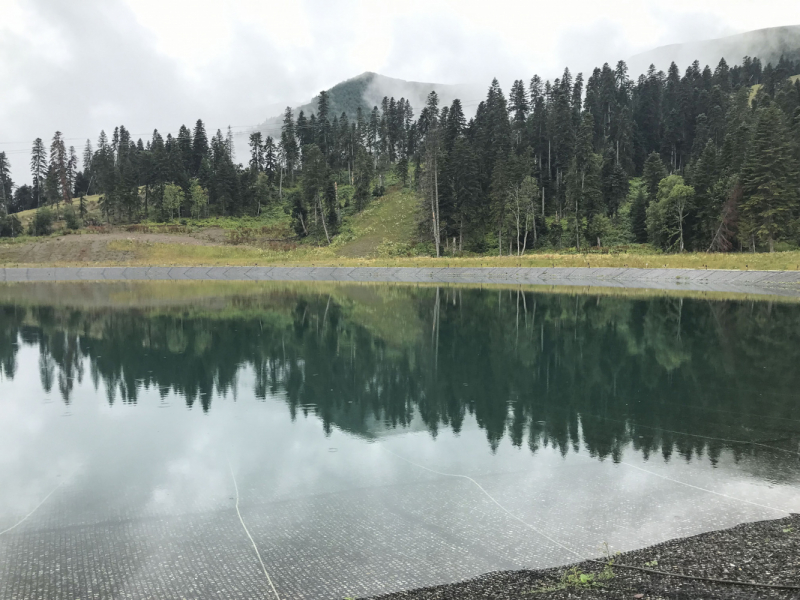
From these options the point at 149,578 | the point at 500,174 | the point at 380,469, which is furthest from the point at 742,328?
the point at 500,174

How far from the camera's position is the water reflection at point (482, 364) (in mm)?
11383

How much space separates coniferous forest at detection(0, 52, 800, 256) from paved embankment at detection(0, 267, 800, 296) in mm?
13544

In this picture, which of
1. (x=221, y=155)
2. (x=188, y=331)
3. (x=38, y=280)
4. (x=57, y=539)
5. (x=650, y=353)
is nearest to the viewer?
(x=57, y=539)

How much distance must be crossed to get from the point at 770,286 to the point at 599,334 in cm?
2600

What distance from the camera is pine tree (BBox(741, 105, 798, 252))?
182ft

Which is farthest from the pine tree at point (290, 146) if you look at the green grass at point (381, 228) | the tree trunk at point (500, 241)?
the tree trunk at point (500, 241)

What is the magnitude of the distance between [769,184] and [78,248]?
7946 centimetres

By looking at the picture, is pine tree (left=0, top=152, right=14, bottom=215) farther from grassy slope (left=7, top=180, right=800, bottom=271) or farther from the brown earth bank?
the brown earth bank

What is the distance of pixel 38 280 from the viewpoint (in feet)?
198

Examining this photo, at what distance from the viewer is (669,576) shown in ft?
17.6

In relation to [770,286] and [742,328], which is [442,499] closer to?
[742,328]

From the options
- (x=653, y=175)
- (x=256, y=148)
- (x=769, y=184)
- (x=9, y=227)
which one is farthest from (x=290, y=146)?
(x=769, y=184)

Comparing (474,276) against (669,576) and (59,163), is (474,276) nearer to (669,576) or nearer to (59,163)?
(669,576)

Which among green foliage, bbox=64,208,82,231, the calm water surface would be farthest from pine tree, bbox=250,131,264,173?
the calm water surface
